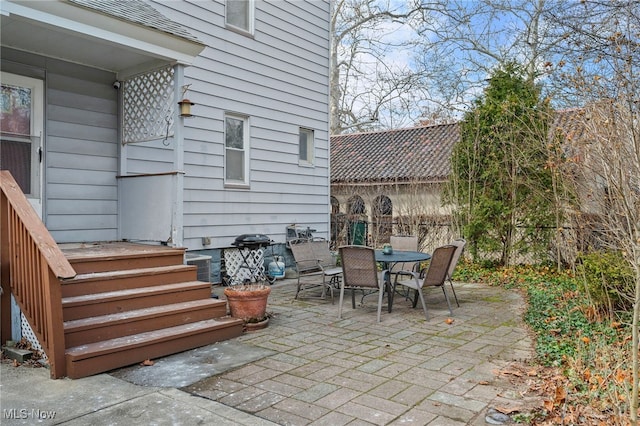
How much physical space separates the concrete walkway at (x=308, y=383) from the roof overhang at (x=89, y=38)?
3.16 meters

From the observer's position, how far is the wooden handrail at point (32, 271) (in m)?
3.60

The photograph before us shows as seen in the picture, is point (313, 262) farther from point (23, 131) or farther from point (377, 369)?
point (23, 131)

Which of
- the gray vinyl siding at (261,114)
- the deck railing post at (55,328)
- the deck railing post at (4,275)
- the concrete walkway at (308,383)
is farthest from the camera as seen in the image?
the gray vinyl siding at (261,114)

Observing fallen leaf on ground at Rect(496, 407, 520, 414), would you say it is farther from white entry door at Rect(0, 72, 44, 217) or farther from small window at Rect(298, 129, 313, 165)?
small window at Rect(298, 129, 313, 165)

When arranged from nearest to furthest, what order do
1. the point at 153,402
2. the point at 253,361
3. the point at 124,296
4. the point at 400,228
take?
the point at 153,402, the point at 253,361, the point at 124,296, the point at 400,228

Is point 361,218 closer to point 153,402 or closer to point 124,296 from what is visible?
point 124,296

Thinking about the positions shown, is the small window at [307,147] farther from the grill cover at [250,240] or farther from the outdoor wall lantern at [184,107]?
the outdoor wall lantern at [184,107]

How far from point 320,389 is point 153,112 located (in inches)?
Result: 169

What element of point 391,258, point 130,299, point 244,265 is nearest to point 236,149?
point 244,265

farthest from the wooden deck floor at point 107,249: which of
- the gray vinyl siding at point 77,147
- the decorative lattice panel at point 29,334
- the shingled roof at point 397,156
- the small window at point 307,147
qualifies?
the shingled roof at point 397,156

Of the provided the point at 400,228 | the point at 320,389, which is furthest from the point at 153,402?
the point at 400,228

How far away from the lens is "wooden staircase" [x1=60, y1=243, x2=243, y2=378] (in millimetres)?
3865

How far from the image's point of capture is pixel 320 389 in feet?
11.2

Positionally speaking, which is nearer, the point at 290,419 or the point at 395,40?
the point at 290,419
